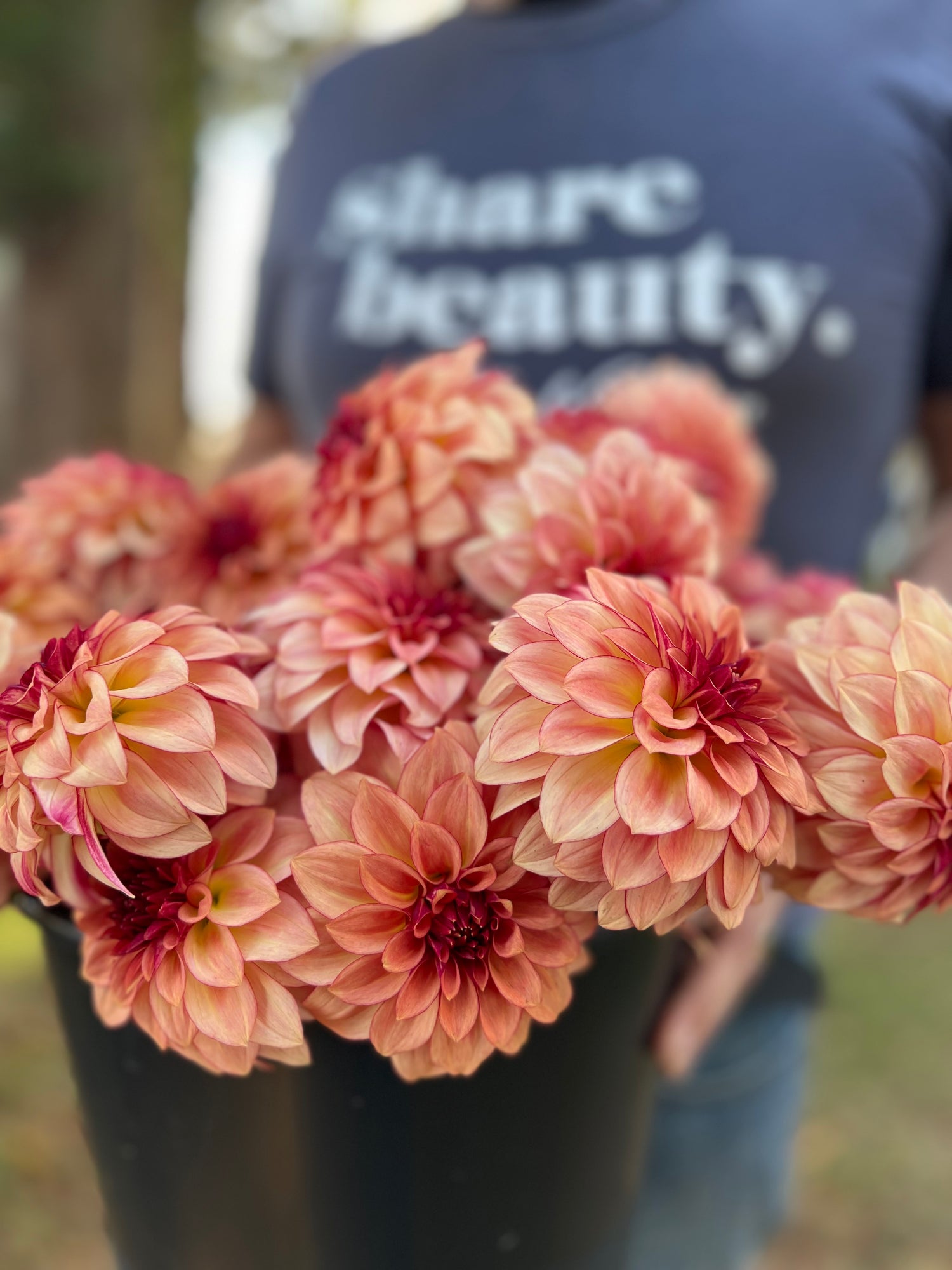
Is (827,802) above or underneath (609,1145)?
above

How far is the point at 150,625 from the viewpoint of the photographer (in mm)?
236

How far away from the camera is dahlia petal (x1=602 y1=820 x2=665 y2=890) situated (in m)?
0.22

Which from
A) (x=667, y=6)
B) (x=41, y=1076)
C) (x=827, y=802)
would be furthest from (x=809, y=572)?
(x=41, y=1076)

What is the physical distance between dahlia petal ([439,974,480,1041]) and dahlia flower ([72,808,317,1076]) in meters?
0.03

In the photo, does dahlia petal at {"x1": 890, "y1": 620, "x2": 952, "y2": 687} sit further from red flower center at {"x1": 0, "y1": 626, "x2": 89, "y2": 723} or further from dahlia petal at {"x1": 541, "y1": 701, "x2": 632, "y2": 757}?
red flower center at {"x1": 0, "y1": 626, "x2": 89, "y2": 723}

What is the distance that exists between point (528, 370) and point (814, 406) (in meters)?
0.20

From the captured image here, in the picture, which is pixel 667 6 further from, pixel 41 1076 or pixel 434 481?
pixel 41 1076

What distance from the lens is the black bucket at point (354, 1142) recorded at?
0.97 feet

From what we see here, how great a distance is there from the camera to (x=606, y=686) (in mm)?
225

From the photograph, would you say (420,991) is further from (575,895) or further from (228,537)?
(228,537)

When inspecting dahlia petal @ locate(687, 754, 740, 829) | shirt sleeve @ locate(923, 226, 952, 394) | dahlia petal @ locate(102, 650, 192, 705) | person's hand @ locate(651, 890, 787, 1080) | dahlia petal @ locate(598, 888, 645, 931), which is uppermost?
dahlia petal @ locate(102, 650, 192, 705)

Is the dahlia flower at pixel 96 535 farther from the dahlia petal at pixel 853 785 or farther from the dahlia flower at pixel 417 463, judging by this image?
the dahlia petal at pixel 853 785

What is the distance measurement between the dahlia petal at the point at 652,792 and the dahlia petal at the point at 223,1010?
0.10m

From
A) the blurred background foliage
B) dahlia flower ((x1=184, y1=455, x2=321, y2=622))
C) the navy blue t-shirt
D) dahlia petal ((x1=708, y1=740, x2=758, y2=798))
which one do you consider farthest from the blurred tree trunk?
dahlia petal ((x1=708, y1=740, x2=758, y2=798))
